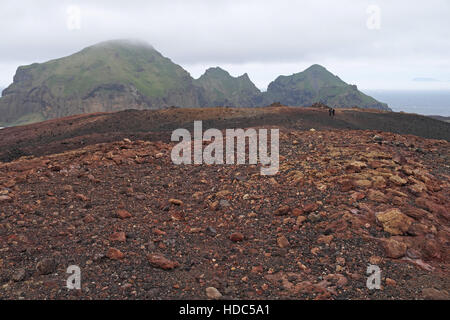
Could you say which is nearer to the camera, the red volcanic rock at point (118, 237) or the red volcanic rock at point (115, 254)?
the red volcanic rock at point (115, 254)

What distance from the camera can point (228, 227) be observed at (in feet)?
23.9

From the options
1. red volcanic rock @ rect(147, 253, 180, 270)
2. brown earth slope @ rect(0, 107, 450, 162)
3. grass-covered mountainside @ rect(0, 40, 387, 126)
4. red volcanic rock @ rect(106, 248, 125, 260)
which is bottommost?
red volcanic rock @ rect(147, 253, 180, 270)

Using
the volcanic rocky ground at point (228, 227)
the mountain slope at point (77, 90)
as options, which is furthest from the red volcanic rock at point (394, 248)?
the mountain slope at point (77, 90)

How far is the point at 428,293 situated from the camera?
495 cm

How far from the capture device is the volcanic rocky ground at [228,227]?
5.25m

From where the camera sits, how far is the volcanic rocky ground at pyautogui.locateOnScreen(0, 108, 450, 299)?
17.2ft

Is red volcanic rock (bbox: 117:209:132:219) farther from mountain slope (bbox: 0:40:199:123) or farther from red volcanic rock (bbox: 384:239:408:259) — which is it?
mountain slope (bbox: 0:40:199:123)

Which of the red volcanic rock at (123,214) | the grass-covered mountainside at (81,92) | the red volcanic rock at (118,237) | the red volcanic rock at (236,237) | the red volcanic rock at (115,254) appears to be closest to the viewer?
the red volcanic rock at (115,254)

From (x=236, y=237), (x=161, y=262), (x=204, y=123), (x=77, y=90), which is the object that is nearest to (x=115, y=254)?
(x=161, y=262)

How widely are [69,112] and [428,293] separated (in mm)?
176548

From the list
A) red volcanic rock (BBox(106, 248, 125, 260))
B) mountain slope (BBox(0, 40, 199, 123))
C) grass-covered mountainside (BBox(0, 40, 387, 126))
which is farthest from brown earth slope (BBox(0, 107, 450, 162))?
mountain slope (BBox(0, 40, 199, 123))

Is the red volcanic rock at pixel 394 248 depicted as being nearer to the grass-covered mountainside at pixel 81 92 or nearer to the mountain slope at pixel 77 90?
the grass-covered mountainside at pixel 81 92
